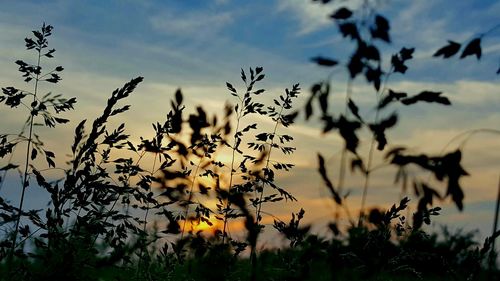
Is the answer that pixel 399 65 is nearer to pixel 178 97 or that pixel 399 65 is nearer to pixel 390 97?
pixel 390 97

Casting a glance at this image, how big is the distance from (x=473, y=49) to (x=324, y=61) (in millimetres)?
688

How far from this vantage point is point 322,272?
1176 cm

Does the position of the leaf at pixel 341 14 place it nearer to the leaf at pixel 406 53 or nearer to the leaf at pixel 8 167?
the leaf at pixel 406 53

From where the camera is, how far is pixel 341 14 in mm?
3182

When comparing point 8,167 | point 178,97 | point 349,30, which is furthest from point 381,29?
Result: point 8,167

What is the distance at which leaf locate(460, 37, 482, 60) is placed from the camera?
10.5 ft

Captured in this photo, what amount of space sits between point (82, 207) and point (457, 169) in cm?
283

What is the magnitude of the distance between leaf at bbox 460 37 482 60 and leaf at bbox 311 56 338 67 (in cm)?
59

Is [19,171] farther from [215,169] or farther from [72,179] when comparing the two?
[215,169]

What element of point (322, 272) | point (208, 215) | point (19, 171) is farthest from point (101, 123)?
point (322, 272)

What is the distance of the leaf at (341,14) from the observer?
3.17 meters

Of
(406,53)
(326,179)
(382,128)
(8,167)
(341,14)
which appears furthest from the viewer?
(8,167)

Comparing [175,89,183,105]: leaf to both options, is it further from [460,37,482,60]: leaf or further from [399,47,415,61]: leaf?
[460,37,482,60]: leaf

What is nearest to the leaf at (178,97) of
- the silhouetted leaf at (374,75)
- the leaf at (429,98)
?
the silhouetted leaf at (374,75)
